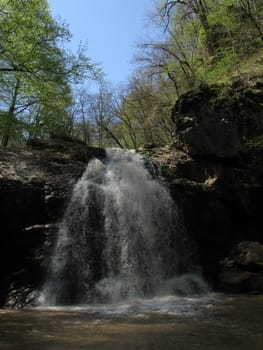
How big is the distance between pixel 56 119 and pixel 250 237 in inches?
413

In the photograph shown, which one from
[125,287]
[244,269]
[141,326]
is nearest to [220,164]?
[244,269]

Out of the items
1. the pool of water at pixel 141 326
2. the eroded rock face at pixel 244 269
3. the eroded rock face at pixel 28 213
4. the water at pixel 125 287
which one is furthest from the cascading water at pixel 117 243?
the pool of water at pixel 141 326

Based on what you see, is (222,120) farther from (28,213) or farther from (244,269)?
(28,213)

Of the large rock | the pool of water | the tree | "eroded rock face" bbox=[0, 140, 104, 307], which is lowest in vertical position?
the pool of water

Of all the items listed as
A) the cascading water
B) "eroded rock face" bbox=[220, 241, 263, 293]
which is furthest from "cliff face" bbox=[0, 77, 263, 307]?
the cascading water

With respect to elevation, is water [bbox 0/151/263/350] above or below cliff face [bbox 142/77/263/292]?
below

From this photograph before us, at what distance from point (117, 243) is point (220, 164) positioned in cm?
546

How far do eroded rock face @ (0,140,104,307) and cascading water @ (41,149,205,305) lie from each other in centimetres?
37

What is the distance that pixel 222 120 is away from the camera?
1585 cm

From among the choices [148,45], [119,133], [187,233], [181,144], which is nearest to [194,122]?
[181,144]

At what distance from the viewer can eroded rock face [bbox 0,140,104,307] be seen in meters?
12.0

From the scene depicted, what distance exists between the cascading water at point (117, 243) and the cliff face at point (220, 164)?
3.05ft

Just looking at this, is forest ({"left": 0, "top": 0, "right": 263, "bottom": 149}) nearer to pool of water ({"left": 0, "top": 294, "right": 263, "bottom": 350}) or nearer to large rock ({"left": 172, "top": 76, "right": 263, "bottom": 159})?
large rock ({"left": 172, "top": 76, "right": 263, "bottom": 159})

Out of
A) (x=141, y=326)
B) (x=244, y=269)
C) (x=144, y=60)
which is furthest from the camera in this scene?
(x=144, y=60)
